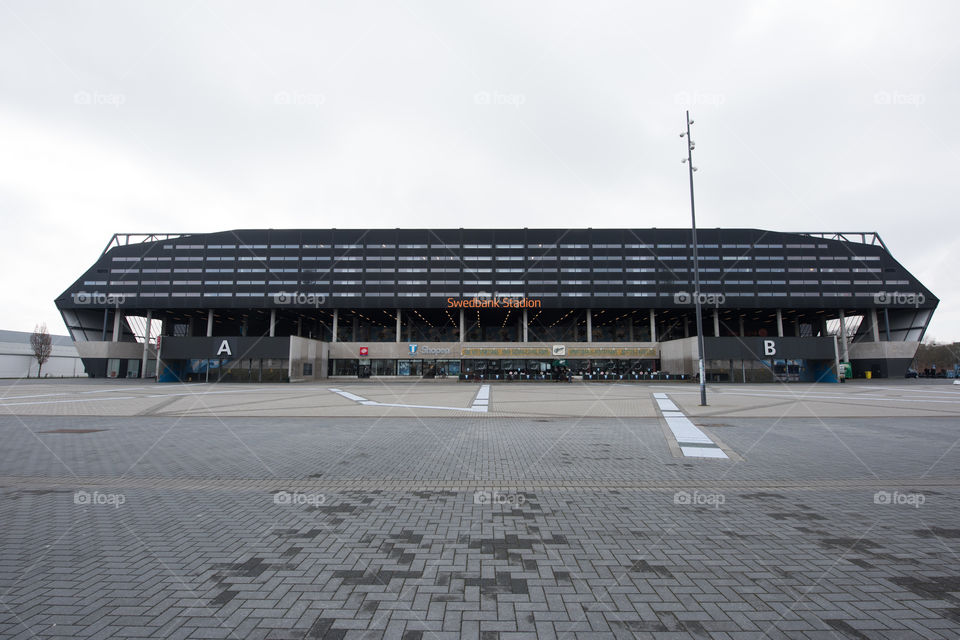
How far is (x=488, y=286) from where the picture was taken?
6469cm

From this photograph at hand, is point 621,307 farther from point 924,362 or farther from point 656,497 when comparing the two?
point 924,362

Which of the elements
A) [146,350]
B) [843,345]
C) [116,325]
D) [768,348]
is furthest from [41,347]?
[843,345]

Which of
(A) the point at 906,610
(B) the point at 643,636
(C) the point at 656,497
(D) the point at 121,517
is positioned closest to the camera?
(B) the point at 643,636

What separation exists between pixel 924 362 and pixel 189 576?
136 meters

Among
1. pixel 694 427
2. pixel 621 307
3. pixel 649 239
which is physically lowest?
pixel 694 427

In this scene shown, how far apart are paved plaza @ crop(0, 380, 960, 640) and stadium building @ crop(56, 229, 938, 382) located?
52.8 metres

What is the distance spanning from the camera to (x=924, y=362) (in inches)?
3706

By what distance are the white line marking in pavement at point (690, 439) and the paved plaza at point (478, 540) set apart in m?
0.36

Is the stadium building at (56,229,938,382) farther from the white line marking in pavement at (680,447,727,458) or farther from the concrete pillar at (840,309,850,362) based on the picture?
the white line marking in pavement at (680,447,727,458)

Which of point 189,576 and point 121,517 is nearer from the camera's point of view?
point 189,576

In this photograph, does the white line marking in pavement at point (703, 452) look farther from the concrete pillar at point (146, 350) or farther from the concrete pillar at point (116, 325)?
the concrete pillar at point (116, 325)

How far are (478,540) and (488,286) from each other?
2386 inches

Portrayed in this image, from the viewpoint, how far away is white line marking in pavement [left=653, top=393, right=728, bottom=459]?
9.14 metres


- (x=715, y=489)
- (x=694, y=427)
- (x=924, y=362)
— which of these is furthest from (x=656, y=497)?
(x=924, y=362)
